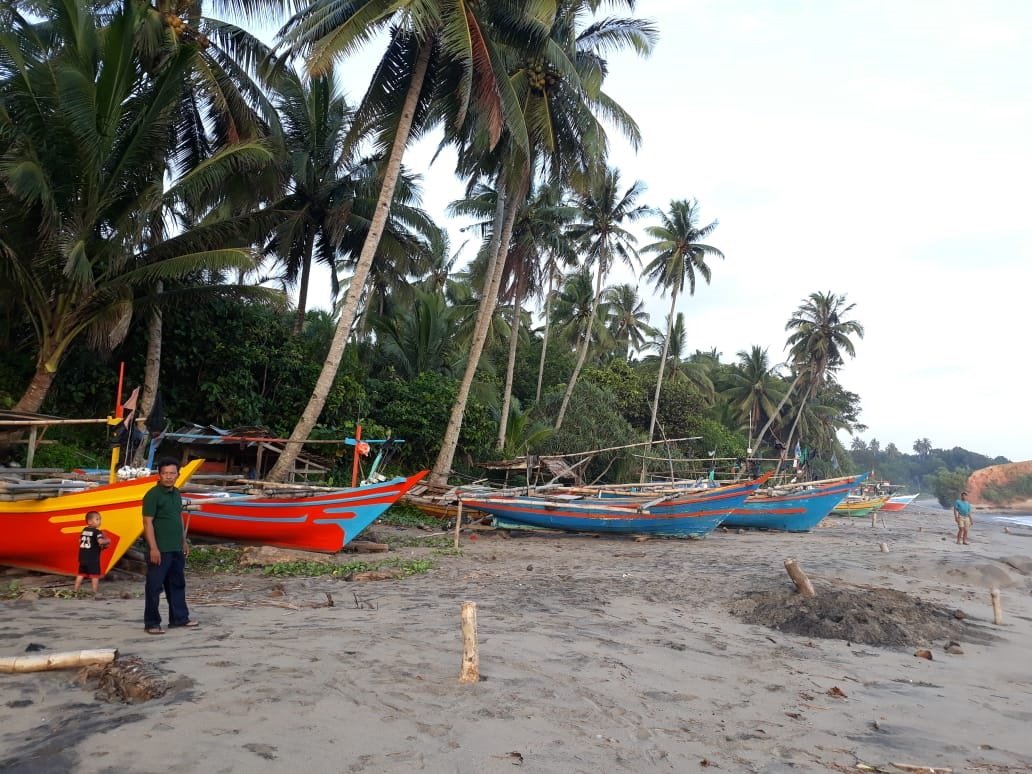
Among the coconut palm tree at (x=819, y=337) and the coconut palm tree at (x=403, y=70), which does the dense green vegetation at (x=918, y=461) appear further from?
the coconut palm tree at (x=403, y=70)

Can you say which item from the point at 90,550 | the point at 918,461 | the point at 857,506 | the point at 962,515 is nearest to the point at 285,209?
the point at 90,550

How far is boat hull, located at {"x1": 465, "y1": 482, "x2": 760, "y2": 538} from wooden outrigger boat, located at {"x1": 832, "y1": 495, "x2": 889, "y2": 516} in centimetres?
2255

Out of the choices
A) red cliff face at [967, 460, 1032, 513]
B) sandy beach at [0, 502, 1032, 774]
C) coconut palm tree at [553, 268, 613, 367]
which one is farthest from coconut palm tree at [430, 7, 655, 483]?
red cliff face at [967, 460, 1032, 513]

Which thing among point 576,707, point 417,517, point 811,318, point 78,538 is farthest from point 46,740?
point 811,318

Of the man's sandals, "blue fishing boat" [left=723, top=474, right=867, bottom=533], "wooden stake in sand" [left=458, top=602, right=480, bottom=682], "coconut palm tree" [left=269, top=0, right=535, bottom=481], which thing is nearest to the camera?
"wooden stake in sand" [left=458, top=602, right=480, bottom=682]

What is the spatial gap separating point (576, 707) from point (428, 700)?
40.7 inches

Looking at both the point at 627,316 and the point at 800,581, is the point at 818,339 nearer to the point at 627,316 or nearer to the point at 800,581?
the point at 627,316

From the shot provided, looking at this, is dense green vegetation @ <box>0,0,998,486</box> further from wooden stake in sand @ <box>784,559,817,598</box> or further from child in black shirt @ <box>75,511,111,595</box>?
wooden stake in sand @ <box>784,559,817,598</box>

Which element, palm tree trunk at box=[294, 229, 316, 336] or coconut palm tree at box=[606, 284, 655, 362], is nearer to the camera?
palm tree trunk at box=[294, 229, 316, 336]

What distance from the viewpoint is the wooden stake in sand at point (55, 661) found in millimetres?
4379

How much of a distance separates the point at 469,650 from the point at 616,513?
12300 mm

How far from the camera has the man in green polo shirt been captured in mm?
5938

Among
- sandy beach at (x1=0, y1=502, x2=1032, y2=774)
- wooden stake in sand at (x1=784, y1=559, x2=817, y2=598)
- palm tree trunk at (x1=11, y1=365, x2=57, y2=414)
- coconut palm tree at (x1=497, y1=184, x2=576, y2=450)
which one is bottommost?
sandy beach at (x1=0, y1=502, x2=1032, y2=774)

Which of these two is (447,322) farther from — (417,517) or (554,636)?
(554,636)
